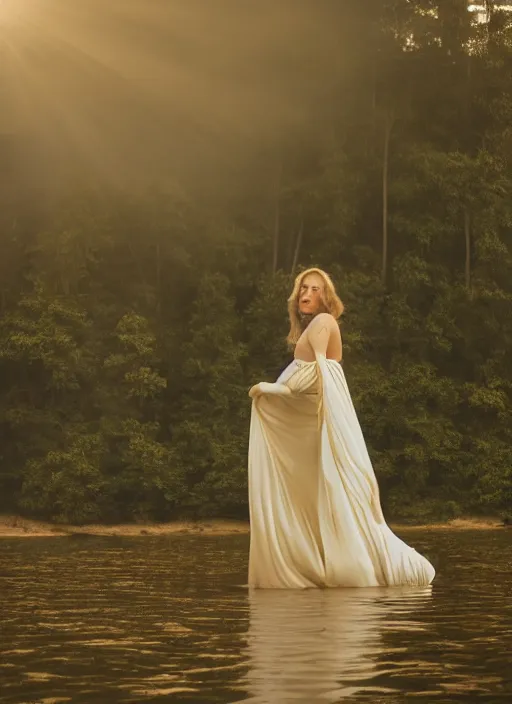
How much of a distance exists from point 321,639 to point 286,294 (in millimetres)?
28328

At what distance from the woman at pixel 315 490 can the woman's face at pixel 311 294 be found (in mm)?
120

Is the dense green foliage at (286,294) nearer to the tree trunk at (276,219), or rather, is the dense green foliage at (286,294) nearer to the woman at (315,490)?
the tree trunk at (276,219)

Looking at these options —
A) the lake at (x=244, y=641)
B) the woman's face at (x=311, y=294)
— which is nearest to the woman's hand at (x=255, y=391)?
the woman's face at (x=311, y=294)

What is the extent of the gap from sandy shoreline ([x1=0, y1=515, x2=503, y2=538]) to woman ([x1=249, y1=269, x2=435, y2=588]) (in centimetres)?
1906

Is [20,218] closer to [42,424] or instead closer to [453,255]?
[42,424]

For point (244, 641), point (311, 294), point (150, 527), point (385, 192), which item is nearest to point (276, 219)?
point (385, 192)

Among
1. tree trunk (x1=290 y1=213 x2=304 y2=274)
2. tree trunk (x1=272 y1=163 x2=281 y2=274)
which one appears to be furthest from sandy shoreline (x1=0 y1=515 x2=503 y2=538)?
tree trunk (x1=290 y1=213 x2=304 y2=274)

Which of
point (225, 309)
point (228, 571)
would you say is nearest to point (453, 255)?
point (225, 309)

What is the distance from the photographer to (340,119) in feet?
130

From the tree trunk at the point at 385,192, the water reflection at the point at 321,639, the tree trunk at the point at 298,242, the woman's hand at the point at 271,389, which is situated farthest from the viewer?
the tree trunk at the point at 385,192

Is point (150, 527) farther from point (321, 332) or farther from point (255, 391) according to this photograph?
point (321, 332)

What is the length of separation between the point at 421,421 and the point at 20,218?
1084 centimetres

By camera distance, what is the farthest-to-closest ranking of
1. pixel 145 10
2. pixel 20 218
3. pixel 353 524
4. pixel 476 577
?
pixel 145 10
pixel 20 218
pixel 476 577
pixel 353 524

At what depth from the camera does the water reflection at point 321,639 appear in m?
5.30
